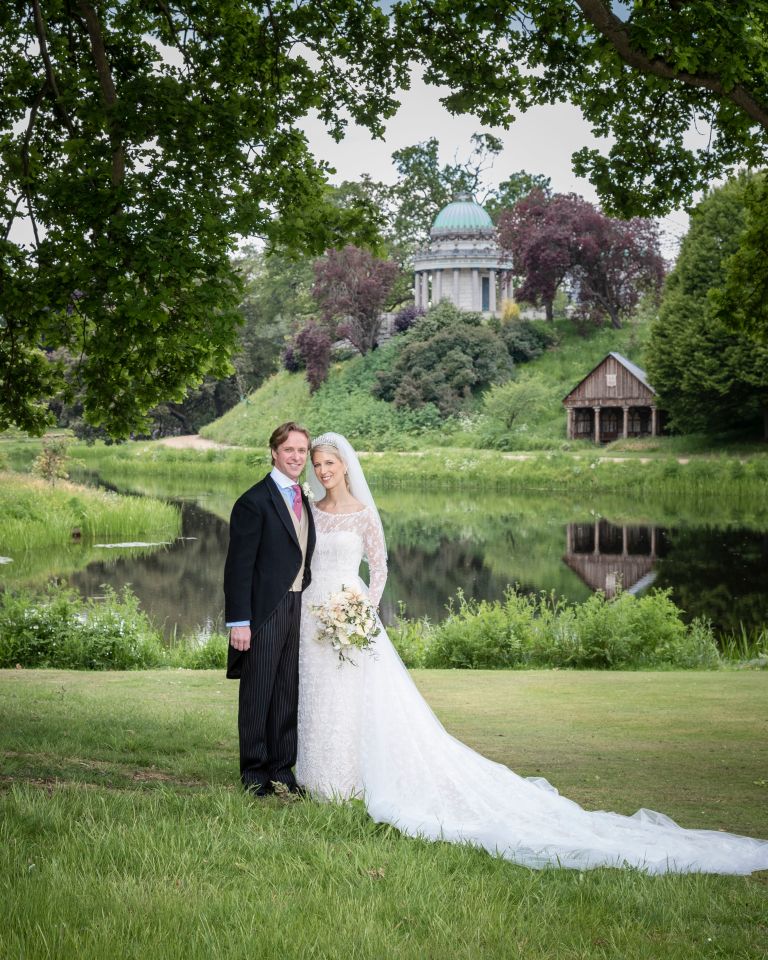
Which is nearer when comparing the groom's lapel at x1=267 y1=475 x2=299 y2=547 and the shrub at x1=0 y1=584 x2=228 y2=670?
the groom's lapel at x1=267 y1=475 x2=299 y2=547

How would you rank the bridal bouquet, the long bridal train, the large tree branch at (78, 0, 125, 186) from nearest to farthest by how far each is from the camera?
the long bridal train
the bridal bouquet
the large tree branch at (78, 0, 125, 186)

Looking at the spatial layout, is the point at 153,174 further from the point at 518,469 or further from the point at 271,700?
the point at 518,469

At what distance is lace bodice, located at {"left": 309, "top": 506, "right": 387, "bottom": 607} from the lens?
5.39m

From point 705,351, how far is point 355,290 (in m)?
22.9

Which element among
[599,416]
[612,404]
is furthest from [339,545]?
[599,416]

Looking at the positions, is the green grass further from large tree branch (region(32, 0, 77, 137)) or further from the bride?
the bride

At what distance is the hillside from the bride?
3535 centimetres

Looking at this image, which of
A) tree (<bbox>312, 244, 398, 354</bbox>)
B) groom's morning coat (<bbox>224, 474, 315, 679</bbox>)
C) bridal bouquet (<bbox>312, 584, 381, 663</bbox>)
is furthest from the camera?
tree (<bbox>312, 244, 398, 354</bbox>)

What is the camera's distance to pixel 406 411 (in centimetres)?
4747

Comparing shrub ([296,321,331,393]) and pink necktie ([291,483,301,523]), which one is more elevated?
shrub ([296,321,331,393])

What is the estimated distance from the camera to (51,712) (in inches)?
302

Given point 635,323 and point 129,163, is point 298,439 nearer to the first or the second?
point 129,163

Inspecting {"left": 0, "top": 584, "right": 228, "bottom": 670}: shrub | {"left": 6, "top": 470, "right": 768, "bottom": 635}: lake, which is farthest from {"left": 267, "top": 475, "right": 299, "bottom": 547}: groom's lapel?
{"left": 6, "top": 470, "right": 768, "bottom": 635}: lake

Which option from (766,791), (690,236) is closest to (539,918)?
(766,791)
